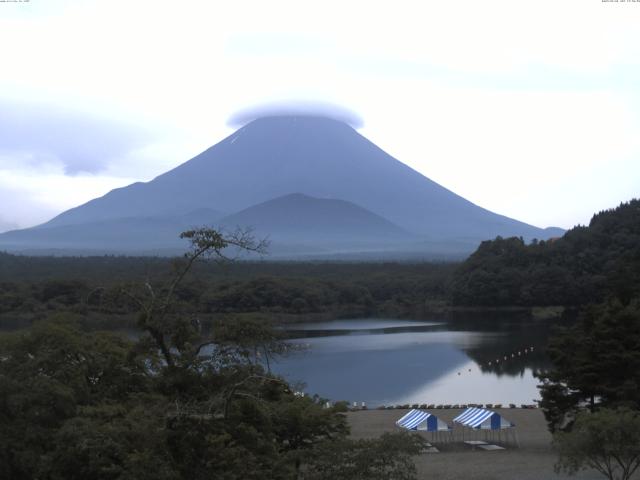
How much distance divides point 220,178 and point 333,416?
130174 mm

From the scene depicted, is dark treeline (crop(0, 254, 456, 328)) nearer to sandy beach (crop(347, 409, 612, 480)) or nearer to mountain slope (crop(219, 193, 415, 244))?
sandy beach (crop(347, 409, 612, 480))

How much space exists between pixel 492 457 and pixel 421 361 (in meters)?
13.2

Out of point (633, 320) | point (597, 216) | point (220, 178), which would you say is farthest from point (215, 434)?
point (220, 178)

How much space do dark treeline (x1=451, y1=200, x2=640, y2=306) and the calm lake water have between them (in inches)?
209

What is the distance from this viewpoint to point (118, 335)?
9281mm

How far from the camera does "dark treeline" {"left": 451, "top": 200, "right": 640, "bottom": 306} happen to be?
41438mm

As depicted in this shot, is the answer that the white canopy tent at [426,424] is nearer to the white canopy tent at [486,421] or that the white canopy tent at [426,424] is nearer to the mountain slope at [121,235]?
the white canopy tent at [486,421]

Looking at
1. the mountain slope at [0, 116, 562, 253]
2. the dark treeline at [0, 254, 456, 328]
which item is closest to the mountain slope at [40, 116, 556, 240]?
the mountain slope at [0, 116, 562, 253]

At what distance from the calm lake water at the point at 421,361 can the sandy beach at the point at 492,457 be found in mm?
1674

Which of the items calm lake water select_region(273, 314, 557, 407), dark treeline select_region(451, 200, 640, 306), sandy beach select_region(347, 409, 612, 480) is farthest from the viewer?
dark treeline select_region(451, 200, 640, 306)

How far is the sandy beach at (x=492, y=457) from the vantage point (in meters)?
11.1

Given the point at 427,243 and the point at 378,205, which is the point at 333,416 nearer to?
the point at 427,243

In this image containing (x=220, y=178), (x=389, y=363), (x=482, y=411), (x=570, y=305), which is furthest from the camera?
(x=220, y=178)

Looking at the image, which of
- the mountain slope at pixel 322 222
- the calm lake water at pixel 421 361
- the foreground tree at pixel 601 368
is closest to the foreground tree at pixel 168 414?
the foreground tree at pixel 601 368
